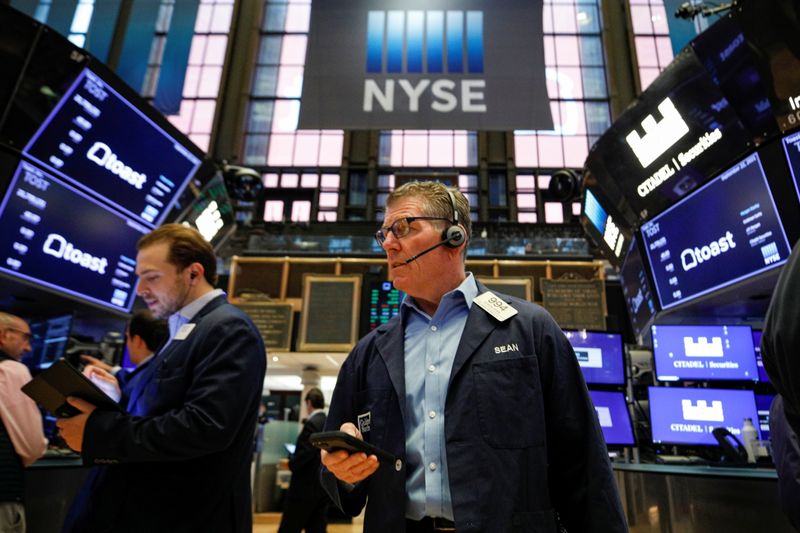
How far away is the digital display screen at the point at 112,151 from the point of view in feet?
11.7

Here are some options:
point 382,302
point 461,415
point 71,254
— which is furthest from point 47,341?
point 382,302

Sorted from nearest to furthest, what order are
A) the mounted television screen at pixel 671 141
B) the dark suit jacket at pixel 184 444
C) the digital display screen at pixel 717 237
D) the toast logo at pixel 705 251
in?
the dark suit jacket at pixel 184 444, the digital display screen at pixel 717 237, the mounted television screen at pixel 671 141, the toast logo at pixel 705 251

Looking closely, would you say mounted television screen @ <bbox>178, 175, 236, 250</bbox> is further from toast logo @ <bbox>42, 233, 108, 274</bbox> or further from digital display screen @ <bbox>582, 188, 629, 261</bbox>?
digital display screen @ <bbox>582, 188, 629, 261</bbox>

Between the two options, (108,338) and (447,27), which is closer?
(447,27)

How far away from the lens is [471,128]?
408cm

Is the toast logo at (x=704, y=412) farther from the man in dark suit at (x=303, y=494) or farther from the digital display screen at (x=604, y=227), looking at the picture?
the man in dark suit at (x=303, y=494)

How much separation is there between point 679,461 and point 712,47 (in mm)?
2765

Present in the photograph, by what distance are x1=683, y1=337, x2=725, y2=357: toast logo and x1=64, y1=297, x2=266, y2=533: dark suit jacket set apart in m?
3.82

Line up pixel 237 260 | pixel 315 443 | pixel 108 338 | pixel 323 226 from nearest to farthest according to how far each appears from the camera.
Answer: pixel 315 443 → pixel 108 338 → pixel 237 260 → pixel 323 226

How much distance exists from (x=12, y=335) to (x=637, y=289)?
5227 mm

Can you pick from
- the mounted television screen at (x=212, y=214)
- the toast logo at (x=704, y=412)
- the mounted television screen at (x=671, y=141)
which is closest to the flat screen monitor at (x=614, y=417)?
the toast logo at (x=704, y=412)

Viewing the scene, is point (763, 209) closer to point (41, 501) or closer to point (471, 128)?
point (471, 128)

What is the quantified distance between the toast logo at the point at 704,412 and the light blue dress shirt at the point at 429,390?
3354 mm

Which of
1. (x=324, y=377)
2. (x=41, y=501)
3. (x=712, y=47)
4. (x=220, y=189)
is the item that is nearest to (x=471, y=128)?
(x=712, y=47)
